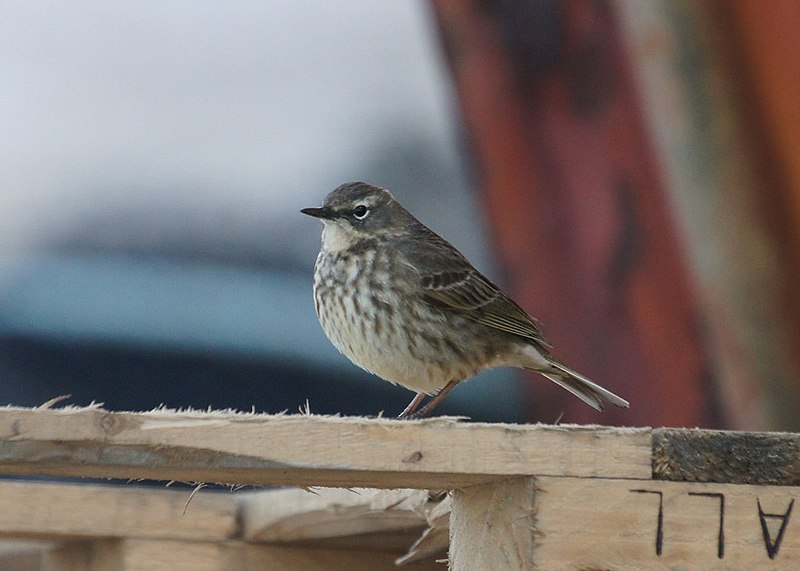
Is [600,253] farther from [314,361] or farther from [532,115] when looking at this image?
[314,361]

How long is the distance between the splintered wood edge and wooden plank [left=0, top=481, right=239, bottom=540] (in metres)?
1.60

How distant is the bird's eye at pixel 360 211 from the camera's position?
4892 millimetres

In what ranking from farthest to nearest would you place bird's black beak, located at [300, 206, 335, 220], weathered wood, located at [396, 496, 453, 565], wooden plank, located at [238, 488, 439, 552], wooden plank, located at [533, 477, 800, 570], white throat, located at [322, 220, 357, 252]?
white throat, located at [322, 220, 357, 252]
bird's black beak, located at [300, 206, 335, 220]
wooden plank, located at [238, 488, 439, 552]
weathered wood, located at [396, 496, 453, 565]
wooden plank, located at [533, 477, 800, 570]

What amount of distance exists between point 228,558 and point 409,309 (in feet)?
3.75

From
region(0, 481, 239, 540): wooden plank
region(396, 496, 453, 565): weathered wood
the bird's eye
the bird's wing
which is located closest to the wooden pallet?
region(396, 496, 453, 565): weathered wood

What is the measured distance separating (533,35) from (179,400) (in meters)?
3.33

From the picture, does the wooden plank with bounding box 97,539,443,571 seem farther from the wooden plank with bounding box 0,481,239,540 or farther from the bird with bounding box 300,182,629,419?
the bird with bounding box 300,182,629,419

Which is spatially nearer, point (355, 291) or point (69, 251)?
point (355, 291)

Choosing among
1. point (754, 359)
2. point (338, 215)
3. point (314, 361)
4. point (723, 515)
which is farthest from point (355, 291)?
point (314, 361)

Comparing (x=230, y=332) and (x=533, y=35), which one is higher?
(x=533, y=35)

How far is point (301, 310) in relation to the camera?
7199 mm

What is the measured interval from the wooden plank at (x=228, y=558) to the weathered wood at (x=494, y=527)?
0.96 metres

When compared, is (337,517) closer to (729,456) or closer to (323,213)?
(729,456)

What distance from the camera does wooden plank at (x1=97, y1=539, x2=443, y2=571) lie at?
3709 mm
